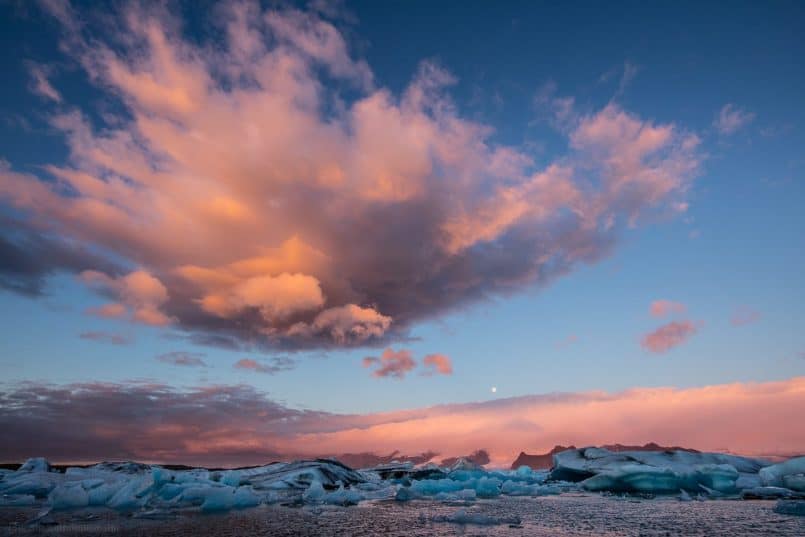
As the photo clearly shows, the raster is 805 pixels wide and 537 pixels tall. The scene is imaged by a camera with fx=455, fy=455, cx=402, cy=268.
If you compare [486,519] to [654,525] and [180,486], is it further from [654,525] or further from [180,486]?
[180,486]

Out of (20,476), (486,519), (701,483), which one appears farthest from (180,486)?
(701,483)

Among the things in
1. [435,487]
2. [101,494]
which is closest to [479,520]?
[101,494]

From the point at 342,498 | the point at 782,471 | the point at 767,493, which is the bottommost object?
the point at 767,493

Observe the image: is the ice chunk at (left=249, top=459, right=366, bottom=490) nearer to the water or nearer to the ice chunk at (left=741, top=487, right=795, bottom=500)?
the water

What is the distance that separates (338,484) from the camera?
47.9ft

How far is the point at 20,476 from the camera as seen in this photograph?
40.7 feet

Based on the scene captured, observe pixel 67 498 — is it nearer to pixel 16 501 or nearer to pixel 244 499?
pixel 16 501

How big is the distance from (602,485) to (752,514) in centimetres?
777

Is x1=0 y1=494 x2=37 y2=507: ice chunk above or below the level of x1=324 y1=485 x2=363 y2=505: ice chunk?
above

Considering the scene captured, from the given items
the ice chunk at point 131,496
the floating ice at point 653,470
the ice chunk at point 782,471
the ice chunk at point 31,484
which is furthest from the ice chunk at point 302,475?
the ice chunk at point 782,471

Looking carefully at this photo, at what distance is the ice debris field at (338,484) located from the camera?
27.6 ft

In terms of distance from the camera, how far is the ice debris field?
27.6 ft

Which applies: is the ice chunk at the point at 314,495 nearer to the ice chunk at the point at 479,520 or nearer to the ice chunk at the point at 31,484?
the ice chunk at the point at 479,520

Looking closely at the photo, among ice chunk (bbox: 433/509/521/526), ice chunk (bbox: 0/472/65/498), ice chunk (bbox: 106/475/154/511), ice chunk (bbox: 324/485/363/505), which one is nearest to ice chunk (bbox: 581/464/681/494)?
ice chunk (bbox: 324/485/363/505)
